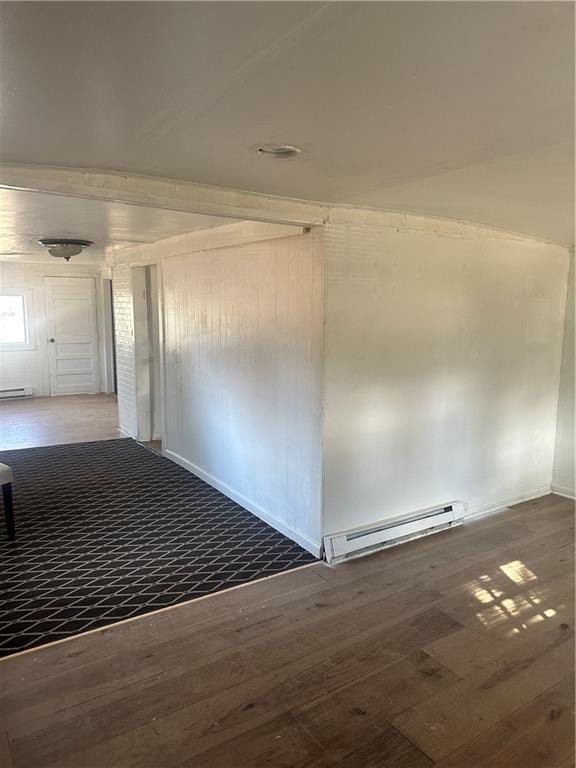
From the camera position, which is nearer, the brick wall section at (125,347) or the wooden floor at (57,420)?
the brick wall section at (125,347)

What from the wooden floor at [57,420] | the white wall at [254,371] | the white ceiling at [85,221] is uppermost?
the white ceiling at [85,221]

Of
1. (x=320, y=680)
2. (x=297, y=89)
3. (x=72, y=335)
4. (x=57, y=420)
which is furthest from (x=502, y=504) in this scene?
(x=72, y=335)

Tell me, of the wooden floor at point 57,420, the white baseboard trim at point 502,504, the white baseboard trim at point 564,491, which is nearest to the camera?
the white baseboard trim at point 502,504

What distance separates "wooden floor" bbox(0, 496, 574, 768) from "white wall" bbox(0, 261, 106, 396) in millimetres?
7219

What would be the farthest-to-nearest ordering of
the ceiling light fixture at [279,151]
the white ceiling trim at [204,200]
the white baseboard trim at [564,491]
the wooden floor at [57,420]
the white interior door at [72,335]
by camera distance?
the white interior door at [72,335] → the wooden floor at [57,420] → the white baseboard trim at [564,491] → the white ceiling trim at [204,200] → the ceiling light fixture at [279,151]

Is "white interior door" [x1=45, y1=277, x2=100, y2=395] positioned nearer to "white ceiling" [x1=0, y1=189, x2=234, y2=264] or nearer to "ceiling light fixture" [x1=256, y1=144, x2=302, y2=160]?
"white ceiling" [x1=0, y1=189, x2=234, y2=264]

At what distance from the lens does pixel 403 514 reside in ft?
12.2

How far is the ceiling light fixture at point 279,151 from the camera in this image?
2.05 meters

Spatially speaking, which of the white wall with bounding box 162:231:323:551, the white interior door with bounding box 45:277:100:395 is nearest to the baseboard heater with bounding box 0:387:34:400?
the white interior door with bounding box 45:277:100:395

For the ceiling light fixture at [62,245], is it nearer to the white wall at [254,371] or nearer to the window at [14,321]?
the white wall at [254,371]

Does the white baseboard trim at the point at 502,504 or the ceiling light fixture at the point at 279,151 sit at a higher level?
the ceiling light fixture at the point at 279,151

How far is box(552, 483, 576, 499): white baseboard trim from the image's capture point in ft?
15.1

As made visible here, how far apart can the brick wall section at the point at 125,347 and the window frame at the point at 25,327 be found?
3.15 m

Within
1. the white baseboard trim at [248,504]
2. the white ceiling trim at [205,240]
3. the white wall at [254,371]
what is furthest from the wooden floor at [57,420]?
the white ceiling trim at [205,240]
